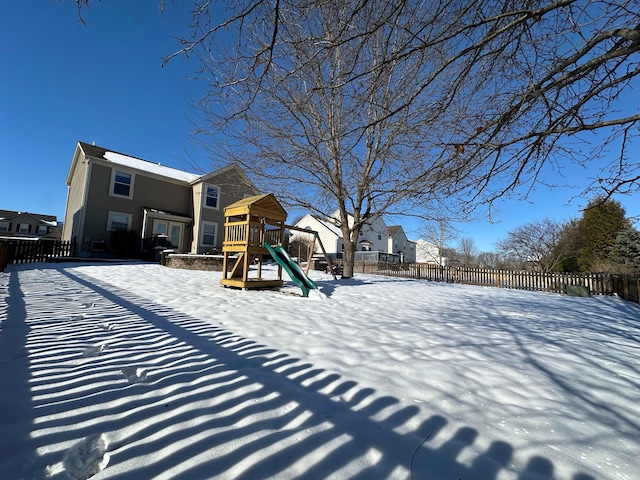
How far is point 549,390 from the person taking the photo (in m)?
2.29

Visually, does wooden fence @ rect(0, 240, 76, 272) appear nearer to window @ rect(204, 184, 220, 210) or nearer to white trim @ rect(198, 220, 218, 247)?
white trim @ rect(198, 220, 218, 247)

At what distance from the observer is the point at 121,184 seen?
1484 centimetres

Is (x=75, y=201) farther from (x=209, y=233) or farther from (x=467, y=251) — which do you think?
(x=467, y=251)

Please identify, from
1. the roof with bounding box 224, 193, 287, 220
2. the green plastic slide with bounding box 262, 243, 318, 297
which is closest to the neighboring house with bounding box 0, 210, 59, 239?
the roof with bounding box 224, 193, 287, 220

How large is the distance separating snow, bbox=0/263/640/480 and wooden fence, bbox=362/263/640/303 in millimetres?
7894

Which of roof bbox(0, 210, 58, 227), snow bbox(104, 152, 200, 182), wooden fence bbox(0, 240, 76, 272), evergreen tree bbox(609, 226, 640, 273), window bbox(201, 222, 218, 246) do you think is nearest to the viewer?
wooden fence bbox(0, 240, 76, 272)

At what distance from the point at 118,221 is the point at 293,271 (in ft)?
42.5

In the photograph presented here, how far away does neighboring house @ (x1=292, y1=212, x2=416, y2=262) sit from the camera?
3388 cm

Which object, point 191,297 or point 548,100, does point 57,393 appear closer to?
point 191,297

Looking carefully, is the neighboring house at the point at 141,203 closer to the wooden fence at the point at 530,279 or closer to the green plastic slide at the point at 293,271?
the green plastic slide at the point at 293,271

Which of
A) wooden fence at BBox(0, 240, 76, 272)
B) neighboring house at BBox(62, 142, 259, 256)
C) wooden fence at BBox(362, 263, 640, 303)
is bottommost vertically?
wooden fence at BBox(362, 263, 640, 303)

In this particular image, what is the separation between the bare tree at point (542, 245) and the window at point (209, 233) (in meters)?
24.5

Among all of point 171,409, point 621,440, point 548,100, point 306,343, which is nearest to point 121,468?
point 171,409

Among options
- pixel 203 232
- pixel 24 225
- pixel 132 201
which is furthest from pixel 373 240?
pixel 24 225
